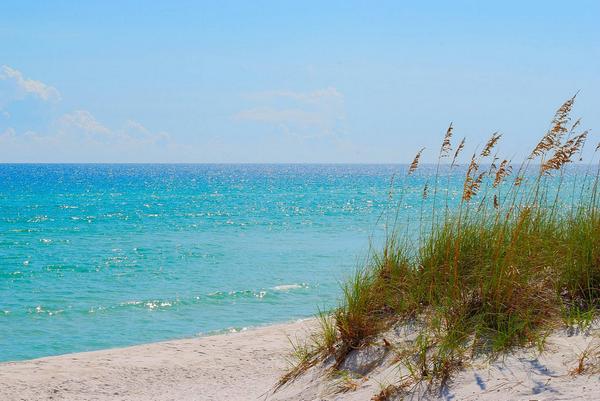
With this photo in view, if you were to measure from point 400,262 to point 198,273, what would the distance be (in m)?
13.5

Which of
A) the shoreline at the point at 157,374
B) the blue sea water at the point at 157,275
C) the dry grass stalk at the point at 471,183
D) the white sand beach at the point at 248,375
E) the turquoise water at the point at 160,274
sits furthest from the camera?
the blue sea water at the point at 157,275

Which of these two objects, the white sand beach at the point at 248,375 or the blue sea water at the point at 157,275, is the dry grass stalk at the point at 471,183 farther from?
the white sand beach at the point at 248,375

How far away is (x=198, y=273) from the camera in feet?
63.5

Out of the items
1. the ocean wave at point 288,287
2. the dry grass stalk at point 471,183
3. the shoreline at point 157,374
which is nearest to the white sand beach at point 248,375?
the shoreline at point 157,374

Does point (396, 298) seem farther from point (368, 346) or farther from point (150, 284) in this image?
point (150, 284)

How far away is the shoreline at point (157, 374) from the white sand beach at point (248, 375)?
0.01 meters

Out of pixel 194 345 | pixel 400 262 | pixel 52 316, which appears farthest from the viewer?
pixel 52 316

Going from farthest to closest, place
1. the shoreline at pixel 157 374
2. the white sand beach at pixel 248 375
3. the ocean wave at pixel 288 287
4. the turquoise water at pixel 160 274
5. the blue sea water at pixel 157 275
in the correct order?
the ocean wave at pixel 288 287 < the blue sea water at pixel 157 275 < the turquoise water at pixel 160 274 < the shoreline at pixel 157 374 < the white sand beach at pixel 248 375

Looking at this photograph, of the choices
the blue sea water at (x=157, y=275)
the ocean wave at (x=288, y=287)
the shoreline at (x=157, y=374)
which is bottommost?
the blue sea water at (x=157, y=275)

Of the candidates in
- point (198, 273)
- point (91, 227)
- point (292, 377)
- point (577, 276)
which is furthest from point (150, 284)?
point (91, 227)

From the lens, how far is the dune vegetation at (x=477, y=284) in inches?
207

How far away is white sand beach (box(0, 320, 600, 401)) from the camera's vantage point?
463 cm

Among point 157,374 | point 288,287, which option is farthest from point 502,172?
point 288,287

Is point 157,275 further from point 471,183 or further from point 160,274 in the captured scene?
point 471,183
